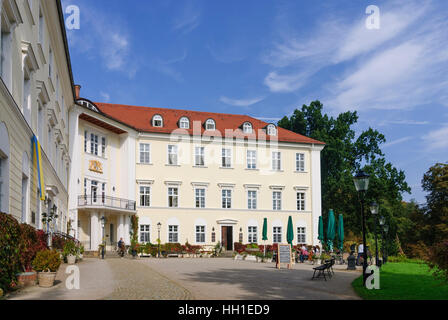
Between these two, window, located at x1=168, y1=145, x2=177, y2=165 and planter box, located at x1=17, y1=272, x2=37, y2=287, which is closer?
planter box, located at x1=17, y1=272, x2=37, y2=287

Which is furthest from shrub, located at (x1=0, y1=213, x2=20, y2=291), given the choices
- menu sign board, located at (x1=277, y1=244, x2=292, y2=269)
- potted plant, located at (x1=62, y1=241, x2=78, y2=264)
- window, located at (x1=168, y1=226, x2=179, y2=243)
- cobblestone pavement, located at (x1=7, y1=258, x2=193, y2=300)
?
window, located at (x1=168, y1=226, x2=179, y2=243)

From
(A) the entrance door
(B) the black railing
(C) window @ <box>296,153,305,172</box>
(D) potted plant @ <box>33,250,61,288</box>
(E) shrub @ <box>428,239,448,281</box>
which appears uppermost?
(C) window @ <box>296,153,305,172</box>

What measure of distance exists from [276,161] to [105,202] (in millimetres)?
16825

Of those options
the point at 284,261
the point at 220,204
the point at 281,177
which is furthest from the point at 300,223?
the point at 284,261

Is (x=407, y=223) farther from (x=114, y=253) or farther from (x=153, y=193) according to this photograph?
(x=114, y=253)

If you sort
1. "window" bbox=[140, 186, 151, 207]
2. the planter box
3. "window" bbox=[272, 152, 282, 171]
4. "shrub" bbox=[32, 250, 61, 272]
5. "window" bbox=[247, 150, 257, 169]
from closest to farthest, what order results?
the planter box < "shrub" bbox=[32, 250, 61, 272] < "window" bbox=[140, 186, 151, 207] < "window" bbox=[247, 150, 257, 169] < "window" bbox=[272, 152, 282, 171]

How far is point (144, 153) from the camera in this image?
4519 cm

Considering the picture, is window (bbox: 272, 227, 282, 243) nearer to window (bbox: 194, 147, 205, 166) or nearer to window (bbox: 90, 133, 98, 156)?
window (bbox: 194, 147, 205, 166)

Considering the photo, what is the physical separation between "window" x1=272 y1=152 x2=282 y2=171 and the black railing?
14016 millimetres

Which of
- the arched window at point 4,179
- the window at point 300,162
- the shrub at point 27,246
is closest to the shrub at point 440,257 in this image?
the shrub at point 27,246

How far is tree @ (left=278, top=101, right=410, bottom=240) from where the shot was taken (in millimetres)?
55312

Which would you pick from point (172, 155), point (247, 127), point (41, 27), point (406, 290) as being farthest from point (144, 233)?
point (406, 290)

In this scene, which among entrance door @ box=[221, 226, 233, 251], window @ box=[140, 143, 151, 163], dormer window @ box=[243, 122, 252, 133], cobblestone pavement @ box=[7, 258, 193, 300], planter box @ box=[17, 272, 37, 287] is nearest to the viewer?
cobblestone pavement @ box=[7, 258, 193, 300]
